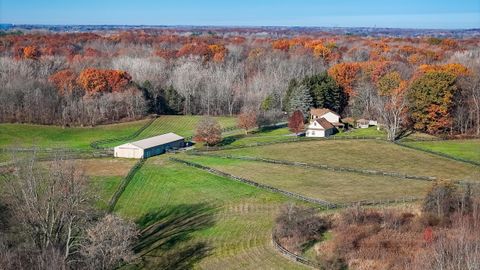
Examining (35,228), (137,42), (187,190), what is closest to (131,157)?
(187,190)

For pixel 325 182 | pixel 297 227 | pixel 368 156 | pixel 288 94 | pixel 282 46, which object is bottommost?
pixel 325 182

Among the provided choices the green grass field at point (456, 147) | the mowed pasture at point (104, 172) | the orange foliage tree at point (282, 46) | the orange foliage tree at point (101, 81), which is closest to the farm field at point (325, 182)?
the mowed pasture at point (104, 172)

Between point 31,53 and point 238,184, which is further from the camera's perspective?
point 31,53

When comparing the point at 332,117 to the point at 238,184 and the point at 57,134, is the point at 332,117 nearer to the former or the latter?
the point at 238,184

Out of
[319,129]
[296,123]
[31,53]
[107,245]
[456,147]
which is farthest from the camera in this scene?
[31,53]

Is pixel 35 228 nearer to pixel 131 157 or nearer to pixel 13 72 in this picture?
pixel 131 157

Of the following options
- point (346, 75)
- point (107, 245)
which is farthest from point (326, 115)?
point (107, 245)
